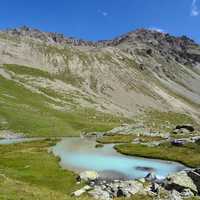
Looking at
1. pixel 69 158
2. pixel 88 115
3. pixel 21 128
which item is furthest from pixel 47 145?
pixel 88 115

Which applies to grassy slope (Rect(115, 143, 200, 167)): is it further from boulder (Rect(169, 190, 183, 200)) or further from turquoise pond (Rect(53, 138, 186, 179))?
boulder (Rect(169, 190, 183, 200))

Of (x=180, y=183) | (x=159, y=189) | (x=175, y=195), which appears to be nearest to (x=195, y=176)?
(x=180, y=183)

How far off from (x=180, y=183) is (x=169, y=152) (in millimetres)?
48471

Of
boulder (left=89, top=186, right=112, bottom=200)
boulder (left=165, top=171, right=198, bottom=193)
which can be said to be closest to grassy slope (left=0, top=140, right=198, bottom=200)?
boulder (left=89, top=186, right=112, bottom=200)

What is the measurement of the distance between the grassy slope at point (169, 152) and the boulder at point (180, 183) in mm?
31632

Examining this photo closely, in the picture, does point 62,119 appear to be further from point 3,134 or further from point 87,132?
point 3,134

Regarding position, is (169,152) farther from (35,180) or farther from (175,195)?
(175,195)

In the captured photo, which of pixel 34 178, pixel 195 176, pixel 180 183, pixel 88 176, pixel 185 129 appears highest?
pixel 185 129

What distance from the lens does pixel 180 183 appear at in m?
40.4

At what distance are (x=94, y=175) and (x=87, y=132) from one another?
315 ft

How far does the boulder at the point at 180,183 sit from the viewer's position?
40191mm

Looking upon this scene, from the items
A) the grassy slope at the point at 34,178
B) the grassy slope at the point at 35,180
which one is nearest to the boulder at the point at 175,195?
the grassy slope at the point at 35,180

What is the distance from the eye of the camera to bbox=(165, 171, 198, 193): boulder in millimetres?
40191

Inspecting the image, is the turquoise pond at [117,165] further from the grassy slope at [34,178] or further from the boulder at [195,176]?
the boulder at [195,176]
